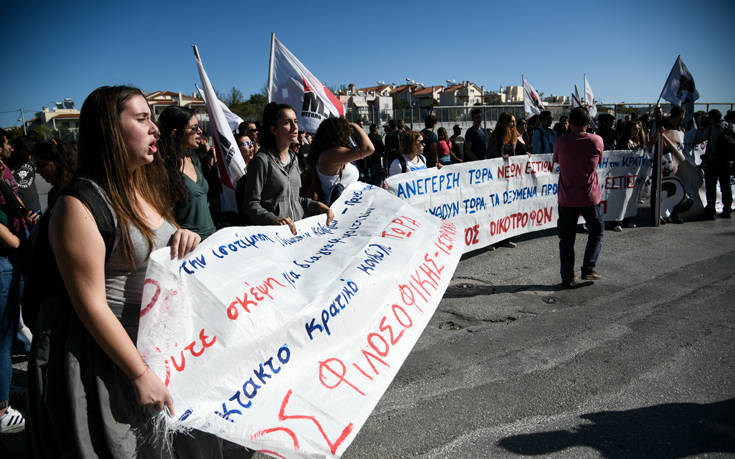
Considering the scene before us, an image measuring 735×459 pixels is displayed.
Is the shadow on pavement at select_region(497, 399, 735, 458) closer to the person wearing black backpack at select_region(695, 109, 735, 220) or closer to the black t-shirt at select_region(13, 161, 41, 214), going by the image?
the black t-shirt at select_region(13, 161, 41, 214)

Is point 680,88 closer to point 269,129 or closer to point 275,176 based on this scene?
point 269,129

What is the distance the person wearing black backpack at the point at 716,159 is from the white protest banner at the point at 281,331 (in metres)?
8.69

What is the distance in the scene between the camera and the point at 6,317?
2.88 m

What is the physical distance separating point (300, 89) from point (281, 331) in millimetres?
3769

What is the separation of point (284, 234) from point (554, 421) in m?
2.00

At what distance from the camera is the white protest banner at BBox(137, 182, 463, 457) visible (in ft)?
5.41

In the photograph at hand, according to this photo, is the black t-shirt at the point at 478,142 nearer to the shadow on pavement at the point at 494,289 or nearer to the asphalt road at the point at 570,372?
the asphalt road at the point at 570,372

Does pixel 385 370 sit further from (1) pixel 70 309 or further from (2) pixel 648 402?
(2) pixel 648 402

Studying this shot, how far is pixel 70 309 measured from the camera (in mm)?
1603

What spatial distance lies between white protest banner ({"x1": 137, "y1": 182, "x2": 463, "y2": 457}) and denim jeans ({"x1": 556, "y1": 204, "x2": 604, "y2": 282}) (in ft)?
10.5

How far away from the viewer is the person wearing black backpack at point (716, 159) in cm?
872

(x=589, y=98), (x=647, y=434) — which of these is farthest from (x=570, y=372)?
(x=589, y=98)

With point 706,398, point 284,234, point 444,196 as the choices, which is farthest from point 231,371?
point 444,196

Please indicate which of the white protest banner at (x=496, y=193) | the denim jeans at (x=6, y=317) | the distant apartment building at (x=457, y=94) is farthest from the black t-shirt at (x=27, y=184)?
the distant apartment building at (x=457, y=94)
